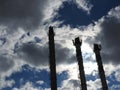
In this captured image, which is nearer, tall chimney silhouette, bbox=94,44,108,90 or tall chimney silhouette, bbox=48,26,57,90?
tall chimney silhouette, bbox=48,26,57,90

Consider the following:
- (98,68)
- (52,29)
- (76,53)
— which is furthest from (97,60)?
(52,29)

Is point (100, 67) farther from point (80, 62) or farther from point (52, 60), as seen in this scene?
point (52, 60)

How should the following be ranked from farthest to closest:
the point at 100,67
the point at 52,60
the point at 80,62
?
the point at 100,67 < the point at 80,62 < the point at 52,60

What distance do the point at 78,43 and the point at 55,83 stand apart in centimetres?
1086

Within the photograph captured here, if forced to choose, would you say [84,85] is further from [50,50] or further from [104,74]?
[50,50]

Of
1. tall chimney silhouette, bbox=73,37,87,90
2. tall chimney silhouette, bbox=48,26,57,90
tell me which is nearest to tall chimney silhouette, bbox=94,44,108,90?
tall chimney silhouette, bbox=73,37,87,90

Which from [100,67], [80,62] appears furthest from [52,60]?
[100,67]

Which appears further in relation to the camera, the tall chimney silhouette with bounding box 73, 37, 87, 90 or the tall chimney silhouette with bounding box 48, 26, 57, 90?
the tall chimney silhouette with bounding box 73, 37, 87, 90

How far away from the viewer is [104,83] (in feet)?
129

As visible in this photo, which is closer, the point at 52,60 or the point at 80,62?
the point at 52,60

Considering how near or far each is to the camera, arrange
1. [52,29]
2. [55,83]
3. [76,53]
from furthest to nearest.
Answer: [76,53]
[52,29]
[55,83]

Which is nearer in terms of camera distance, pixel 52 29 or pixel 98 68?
pixel 52 29

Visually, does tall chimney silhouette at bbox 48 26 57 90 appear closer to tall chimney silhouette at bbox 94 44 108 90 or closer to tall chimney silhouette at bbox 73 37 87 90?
tall chimney silhouette at bbox 73 37 87 90

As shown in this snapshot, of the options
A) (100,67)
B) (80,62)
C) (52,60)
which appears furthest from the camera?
(100,67)
